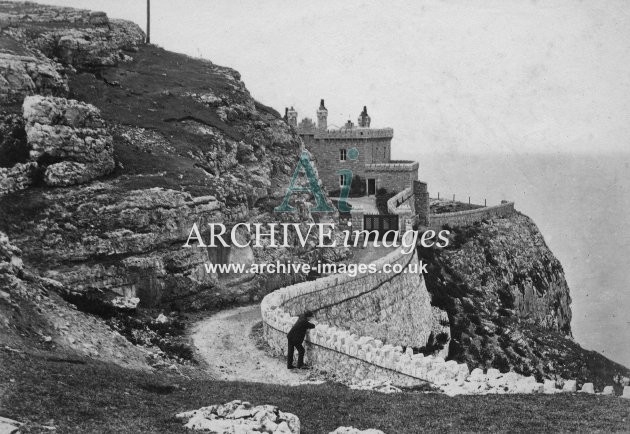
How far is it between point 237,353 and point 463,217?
1738 inches

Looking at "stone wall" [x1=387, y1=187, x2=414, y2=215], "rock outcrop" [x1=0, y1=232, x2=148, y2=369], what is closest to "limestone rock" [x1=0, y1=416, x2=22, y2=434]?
"rock outcrop" [x1=0, y1=232, x2=148, y2=369]

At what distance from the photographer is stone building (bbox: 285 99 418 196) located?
70.1 metres

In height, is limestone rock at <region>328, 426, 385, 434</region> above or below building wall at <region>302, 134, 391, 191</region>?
below

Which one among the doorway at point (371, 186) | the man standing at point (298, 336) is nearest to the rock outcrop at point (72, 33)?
the doorway at point (371, 186)

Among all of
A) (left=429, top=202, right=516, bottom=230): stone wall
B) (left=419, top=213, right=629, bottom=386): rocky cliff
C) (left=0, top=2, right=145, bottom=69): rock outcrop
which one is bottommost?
(left=419, top=213, right=629, bottom=386): rocky cliff

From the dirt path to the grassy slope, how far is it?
541 cm

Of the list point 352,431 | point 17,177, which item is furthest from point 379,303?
point 352,431

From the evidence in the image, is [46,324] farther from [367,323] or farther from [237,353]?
[367,323]

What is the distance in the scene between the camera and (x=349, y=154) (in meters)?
71.7

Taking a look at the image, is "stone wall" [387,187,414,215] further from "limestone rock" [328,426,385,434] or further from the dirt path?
"limestone rock" [328,426,385,434]

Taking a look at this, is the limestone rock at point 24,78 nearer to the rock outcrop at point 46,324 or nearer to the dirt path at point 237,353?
the rock outcrop at point 46,324

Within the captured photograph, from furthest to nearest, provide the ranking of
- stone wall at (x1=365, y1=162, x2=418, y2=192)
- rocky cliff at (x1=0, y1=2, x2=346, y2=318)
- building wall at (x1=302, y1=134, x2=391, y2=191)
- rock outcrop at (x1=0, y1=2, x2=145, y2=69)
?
building wall at (x1=302, y1=134, x2=391, y2=191) → stone wall at (x1=365, y1=162, x2=418, y2=192) → rock outcrop at (x1=0, y1=2, x2=145, y2=69) → rocky cliff at (x1=0, y1=2, x2=346, y2=318)

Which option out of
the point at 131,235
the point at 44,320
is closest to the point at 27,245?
the point at 131,235

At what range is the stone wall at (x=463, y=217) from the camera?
223 feet
